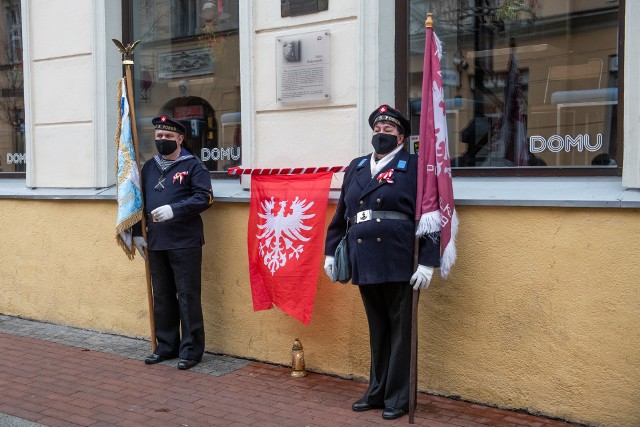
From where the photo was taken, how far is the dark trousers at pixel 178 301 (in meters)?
6.36

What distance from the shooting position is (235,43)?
7.13 meters

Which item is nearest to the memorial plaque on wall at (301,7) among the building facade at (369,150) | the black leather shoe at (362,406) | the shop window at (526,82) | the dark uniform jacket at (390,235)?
the building facade at (369,150)

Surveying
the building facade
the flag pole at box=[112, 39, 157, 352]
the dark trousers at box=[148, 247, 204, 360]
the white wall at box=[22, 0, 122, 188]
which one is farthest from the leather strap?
the white wall at box=[22, 0, 122, 188]

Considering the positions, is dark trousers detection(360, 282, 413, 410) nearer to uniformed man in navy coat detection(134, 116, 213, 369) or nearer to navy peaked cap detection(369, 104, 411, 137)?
navy peaked cap detection(369, 104, 411, 137)

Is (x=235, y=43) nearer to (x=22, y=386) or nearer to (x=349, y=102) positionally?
(x=349, y=102)

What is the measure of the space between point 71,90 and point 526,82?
450 cm

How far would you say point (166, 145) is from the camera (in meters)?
6.41

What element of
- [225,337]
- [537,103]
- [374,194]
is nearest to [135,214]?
[225,337]

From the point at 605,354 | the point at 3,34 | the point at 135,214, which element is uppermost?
the point at 3,34

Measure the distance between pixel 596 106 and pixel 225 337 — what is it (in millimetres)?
3510

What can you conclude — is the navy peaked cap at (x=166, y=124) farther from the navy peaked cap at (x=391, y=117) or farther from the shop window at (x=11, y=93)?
the shop window at (x=11, y=93)

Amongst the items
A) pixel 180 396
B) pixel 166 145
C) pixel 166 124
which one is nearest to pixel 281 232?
pixel 166 145

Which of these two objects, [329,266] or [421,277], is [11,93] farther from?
[421,277]

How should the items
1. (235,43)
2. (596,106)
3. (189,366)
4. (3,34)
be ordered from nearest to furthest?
(596,106) < (189,366) < (235,43) < (3,34)
